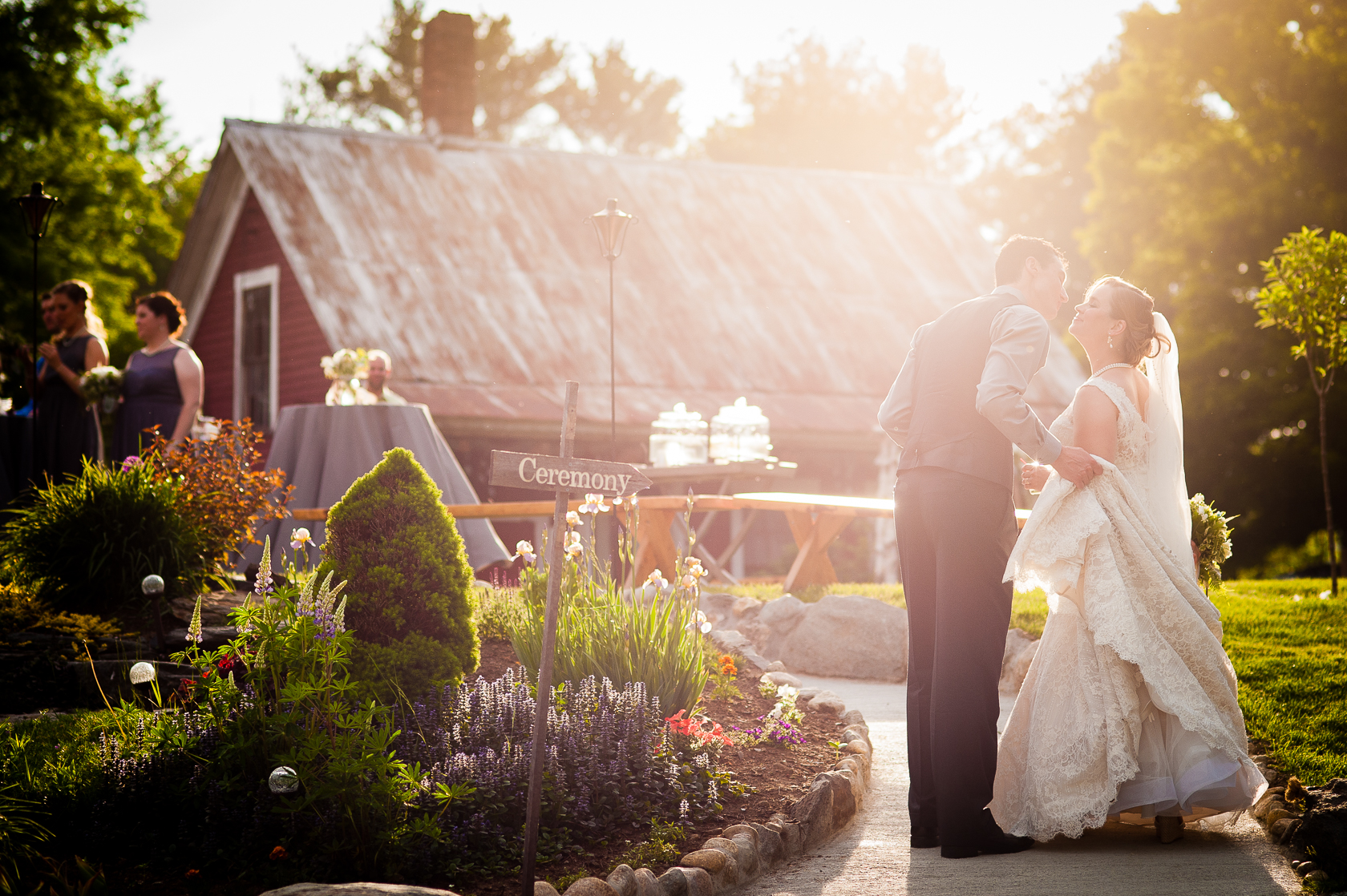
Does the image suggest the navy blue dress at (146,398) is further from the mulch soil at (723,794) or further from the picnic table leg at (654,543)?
the picnic table leg at (654,543)

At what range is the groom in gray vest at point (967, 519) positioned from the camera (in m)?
4.31

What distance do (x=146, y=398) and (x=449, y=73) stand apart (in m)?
10.8

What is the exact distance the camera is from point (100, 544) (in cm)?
671

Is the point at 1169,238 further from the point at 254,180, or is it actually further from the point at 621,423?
the point at 254,180

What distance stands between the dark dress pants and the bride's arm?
0.49 metres

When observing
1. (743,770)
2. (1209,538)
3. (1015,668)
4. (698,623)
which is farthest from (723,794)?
(1015,668)

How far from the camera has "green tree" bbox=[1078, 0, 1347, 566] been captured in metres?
20.5

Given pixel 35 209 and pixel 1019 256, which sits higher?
pixel 35 209

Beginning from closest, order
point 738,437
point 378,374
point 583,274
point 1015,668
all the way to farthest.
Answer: point 1015,668
point 378,374
point 738,437
point 583,274

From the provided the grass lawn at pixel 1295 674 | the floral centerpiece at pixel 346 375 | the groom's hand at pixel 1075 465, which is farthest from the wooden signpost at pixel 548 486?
the floral centerpiece at pixel 346 375

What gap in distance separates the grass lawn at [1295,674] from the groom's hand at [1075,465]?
1522mm

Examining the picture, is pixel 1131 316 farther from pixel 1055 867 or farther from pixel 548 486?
pixel 548 486

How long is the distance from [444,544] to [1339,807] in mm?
3473

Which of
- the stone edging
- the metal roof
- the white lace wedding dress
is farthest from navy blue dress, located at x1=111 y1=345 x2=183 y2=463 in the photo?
the white lace wedding dress
